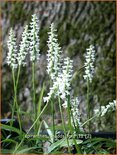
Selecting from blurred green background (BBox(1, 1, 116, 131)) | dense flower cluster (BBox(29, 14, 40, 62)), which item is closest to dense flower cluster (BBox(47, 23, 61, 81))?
dense flower cluster (BBox(29, 14, 40, 62))

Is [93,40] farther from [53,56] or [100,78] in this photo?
[53,56]

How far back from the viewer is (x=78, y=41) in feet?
13.2

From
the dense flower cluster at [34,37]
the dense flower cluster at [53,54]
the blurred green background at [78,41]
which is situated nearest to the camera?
the dense flower cluster at [53,54]

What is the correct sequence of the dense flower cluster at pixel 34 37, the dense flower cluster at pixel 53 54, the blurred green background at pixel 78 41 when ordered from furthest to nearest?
the blurred green background at pixel 78 41 → the dense flower cluster at pixel 34 37 → the dense flower cluster at pixel 53 54

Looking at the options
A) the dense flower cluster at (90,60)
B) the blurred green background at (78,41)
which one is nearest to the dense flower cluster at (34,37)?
the dense flower cluster at (90,60)

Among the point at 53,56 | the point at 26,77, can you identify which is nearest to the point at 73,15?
the point at 26,77

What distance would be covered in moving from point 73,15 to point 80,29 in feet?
0.51

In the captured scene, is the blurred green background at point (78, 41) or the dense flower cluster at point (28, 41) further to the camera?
the blurred green background at point (78, 41)

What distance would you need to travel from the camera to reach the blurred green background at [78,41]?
12.5 feet

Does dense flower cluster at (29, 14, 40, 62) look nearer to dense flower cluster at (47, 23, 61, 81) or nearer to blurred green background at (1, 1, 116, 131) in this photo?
dense flower cluster at (47, 23, 61, 81)

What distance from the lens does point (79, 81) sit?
12.8 feet

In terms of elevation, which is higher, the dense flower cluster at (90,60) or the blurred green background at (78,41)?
the blurred green background at (78,41)

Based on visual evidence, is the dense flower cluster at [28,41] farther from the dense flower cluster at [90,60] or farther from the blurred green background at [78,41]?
the blurred green background at [78,41]

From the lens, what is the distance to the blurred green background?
3824mm
